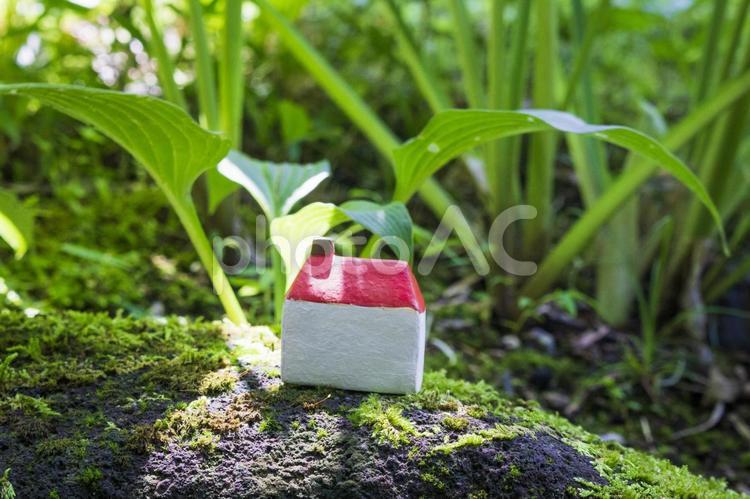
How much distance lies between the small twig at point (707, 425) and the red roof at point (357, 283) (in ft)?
2.80

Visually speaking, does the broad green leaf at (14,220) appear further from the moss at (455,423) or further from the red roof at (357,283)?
the moss at (455,423)

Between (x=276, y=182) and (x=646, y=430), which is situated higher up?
(x=276, y=182)

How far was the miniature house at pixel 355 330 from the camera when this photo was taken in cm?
75

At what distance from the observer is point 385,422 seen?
2.34 feet

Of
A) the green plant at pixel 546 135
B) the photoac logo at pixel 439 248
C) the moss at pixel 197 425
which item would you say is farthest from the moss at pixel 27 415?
the green plant at pixel 546 135

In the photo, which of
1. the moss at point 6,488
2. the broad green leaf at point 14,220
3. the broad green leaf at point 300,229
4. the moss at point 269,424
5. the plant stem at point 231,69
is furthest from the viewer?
the plant stem at point 231,69

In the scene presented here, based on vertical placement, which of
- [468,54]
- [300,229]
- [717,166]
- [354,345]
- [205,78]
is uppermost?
[468,54]

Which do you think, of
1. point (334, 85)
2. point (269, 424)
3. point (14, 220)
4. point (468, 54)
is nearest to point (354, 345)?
point (269, 424)

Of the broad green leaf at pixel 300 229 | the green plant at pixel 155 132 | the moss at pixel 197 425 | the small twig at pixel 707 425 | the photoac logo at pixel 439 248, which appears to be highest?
the green plant at pixel 155 132

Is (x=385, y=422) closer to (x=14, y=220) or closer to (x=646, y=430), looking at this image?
(x=14, y=220)

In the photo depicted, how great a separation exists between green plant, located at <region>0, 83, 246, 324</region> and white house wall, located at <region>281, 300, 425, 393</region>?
235 millimetres

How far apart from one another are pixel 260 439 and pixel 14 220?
0.52m

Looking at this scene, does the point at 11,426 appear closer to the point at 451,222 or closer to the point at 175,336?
the point at 175,336

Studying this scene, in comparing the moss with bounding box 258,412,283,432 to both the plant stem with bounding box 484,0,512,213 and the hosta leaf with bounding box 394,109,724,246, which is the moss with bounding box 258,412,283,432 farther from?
the plant stem with bounding box 484,0,512,213
